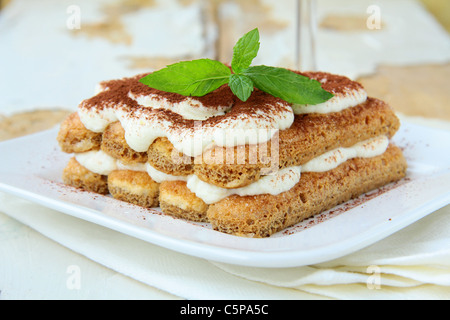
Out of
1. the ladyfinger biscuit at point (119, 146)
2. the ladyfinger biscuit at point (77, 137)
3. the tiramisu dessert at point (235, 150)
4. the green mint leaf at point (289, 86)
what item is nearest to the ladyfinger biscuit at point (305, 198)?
the tiramisu dessert at point (235, 150)

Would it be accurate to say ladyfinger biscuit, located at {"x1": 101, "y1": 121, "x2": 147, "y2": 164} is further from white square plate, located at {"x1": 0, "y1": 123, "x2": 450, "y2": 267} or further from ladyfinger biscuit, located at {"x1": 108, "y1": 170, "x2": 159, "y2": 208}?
white square plate, located at {"x1": 0, "y1": 123, "x2": 450, "y2": 267}

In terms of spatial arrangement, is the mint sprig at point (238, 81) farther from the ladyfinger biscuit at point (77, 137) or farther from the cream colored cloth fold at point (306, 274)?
the cream colored cloth fold at point (306, 274)

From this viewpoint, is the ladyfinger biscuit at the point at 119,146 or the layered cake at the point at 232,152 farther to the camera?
the ladyfinger biscuit at the point at 119,146

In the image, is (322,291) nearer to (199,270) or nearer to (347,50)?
(199,270)

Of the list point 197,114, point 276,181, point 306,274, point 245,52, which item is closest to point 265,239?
point 306,274

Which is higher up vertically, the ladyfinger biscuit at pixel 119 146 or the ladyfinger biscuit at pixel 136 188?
the ladyfinger biscuit at pixel 119 146

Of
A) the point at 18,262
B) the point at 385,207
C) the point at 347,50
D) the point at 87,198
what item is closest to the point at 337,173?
the point at 385,207
